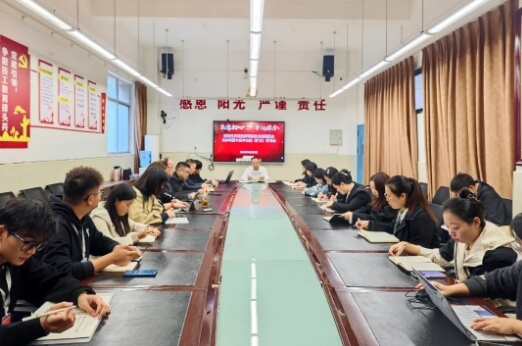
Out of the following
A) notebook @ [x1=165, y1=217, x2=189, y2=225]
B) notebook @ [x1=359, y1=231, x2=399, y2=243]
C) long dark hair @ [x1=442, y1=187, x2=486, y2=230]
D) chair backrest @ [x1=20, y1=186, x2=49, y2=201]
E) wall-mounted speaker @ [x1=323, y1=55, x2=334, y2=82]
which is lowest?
notebook @ [x1=359, y1=231, x2=399, y2=243]

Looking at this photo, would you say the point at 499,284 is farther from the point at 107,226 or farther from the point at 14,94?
the point at 14,94

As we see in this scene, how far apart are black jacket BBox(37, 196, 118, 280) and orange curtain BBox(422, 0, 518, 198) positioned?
381 cm

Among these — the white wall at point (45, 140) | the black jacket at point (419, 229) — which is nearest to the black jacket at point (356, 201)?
the black jacket at point (419, 229)

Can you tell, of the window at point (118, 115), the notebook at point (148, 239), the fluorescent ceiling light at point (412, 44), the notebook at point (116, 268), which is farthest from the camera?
the window at point (118, 115)

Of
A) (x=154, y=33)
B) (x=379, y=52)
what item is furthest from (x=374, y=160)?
(x=154, y=33)

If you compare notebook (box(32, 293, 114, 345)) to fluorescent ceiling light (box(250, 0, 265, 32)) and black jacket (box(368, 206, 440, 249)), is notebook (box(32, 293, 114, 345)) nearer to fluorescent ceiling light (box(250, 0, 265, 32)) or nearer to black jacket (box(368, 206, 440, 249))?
black jacket (box(368, 206, 440, 249))

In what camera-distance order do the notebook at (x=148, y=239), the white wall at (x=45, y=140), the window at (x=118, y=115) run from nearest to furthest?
1. the notebook at (x=148, y=239)
2. the white wall at (x=45, y=140)
3. the window at (x=118, y=115)

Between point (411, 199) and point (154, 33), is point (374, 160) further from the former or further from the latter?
point (411, 199)

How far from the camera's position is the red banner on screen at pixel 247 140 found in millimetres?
9016

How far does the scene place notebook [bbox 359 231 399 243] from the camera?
2525mm

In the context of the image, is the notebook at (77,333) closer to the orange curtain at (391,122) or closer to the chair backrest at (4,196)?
the chair backrest at (4,196)

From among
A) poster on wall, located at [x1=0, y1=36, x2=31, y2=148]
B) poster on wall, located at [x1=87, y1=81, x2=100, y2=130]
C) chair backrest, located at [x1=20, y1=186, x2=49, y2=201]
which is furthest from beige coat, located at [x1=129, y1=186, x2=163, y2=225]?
poster on wall, located at [x1=87, y1=81, x2=100, y2=130]

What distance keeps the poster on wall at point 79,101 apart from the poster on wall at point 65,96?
0.15 metres

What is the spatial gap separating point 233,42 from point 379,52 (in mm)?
2827
